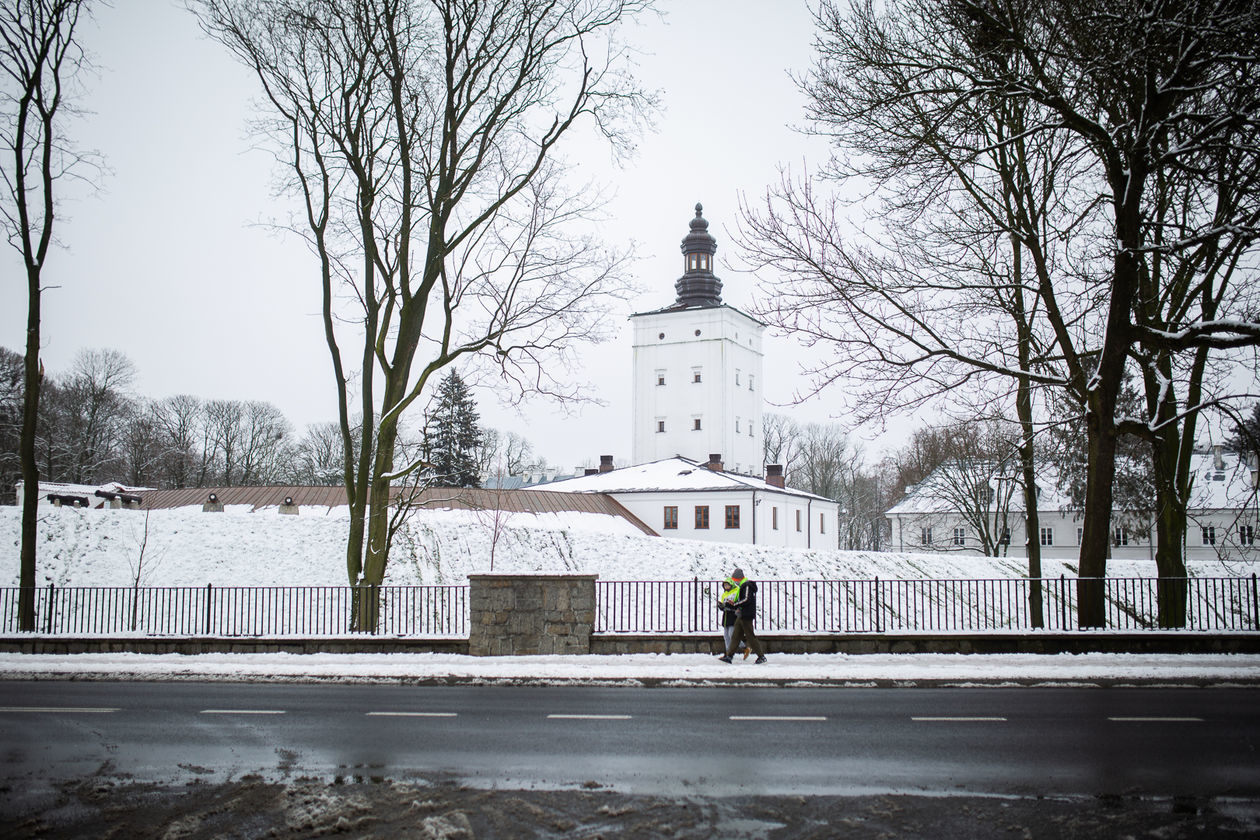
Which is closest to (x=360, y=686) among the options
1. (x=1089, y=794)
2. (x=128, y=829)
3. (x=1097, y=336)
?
(x=128, y=829)

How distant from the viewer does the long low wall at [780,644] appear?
50.7ft

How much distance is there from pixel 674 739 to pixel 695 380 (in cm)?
6412

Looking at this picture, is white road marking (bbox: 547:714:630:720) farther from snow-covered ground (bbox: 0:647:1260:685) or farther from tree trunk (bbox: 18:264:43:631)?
tree trunk (bbox: 18:264:43:631)

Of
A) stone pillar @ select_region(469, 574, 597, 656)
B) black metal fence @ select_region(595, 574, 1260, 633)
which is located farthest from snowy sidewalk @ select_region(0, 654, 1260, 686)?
black metal fence @ select_region(595, 574, 1260, 633)

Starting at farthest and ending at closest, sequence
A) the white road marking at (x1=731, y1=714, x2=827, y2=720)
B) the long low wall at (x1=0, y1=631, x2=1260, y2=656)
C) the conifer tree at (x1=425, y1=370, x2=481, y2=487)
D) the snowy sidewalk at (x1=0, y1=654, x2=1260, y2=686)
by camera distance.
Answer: the conifer tree at (x1=425, y1=370, x2=481, y2=487)
the long low wall at (x1=0, y1=631, x2=1260, y2=656)
the snowy sidewalk at (x1=0, y1=654, x2=1260, y2=686)
the white road marking at (x1=731, y1=714, x2=827, y2=720)

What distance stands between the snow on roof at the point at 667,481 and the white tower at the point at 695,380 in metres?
9.01

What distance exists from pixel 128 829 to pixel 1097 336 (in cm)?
1967

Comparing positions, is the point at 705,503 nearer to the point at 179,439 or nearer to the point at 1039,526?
the point at 1039,526

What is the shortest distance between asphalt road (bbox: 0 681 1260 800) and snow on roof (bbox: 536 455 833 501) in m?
41.8

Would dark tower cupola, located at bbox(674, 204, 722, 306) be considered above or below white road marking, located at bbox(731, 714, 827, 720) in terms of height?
above

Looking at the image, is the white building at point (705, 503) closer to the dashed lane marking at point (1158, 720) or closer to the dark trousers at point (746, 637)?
the dark trousers at point (746, 637)

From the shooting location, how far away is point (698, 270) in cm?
7712

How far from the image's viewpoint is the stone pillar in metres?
16.2

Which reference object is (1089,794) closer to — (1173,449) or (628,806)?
(628,806)
